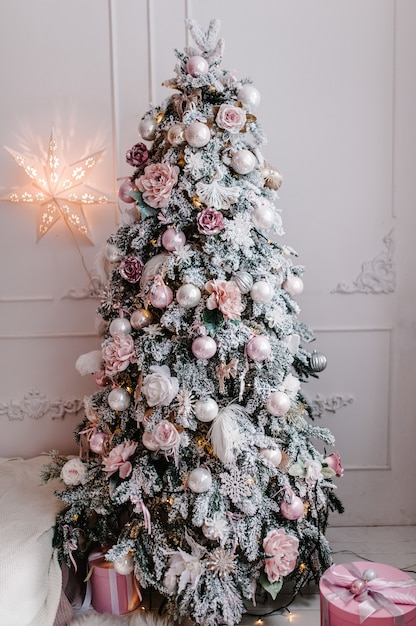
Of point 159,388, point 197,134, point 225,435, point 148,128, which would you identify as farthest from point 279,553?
point 148,128

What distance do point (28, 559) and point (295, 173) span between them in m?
1.80

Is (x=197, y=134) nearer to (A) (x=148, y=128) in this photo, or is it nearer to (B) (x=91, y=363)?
(A) (x=148, y=128)

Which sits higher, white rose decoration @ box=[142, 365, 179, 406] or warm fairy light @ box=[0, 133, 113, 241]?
warm fairy light @ box=[0, 133, 113, 241]

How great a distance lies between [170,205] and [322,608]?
1307mm

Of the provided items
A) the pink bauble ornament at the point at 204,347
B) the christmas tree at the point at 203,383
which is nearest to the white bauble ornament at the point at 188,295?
the christmas tree at the point at 203,383

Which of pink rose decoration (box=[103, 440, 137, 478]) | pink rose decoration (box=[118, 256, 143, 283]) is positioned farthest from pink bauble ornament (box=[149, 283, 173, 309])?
pink rose decoration (box=[103, 440, 137, 478])

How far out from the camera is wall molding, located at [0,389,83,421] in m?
2.60

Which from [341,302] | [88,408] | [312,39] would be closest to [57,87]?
[312,39]

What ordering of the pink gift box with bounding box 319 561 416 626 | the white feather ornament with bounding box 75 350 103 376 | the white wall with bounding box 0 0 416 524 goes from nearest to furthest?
the pink gift box with bounding box 319 561 416 626 < the white feather ornament with bounding box 75 350 103 376 < the white wall with bounding box 0 0 416 524

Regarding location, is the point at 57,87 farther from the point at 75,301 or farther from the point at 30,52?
the point at 75,301

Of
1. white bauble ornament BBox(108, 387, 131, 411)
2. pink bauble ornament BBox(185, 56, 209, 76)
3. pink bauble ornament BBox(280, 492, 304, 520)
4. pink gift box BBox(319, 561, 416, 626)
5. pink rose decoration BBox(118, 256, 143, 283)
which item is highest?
pink bauble ornament BBox(185, 56, 209, 76)

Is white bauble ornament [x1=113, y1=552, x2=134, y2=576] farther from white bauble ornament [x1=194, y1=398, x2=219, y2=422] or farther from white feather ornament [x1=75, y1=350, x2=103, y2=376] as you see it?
white feather ornament [x1=75, y1=350, x2=103, y2=376]

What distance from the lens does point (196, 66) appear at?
1884mm

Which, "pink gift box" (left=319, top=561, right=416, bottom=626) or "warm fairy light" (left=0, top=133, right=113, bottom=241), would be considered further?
"warm fairy light" (left=0, top=133, right=113, bottom=241)
